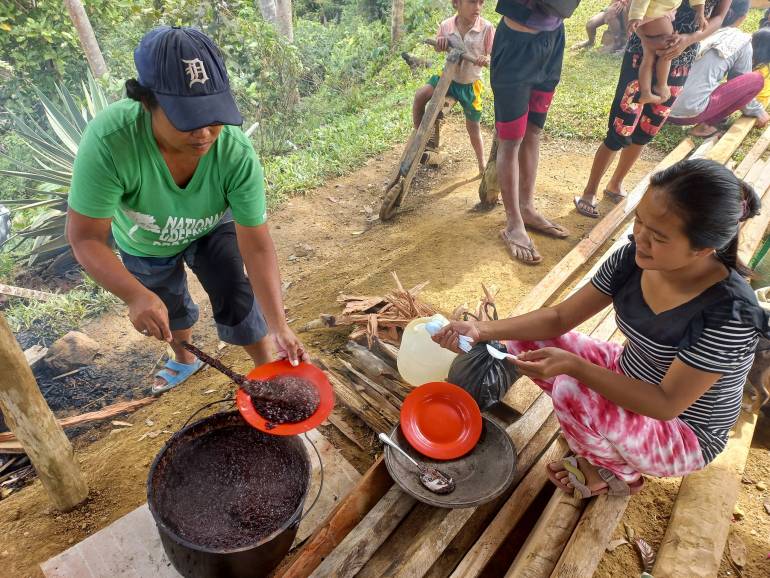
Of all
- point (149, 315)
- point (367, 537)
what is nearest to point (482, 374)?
point (367, 537)

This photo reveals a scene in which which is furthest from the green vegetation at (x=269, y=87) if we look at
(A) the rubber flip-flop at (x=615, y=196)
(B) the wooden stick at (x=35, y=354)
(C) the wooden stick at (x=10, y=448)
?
(C) the wooden stick at (x=10, y=448)

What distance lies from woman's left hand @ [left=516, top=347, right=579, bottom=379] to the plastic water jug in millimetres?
902

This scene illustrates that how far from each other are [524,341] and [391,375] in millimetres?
1016

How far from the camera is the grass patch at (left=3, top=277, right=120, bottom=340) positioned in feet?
14.1

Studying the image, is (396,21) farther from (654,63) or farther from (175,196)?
(175,196)

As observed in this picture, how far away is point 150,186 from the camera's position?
2.10m

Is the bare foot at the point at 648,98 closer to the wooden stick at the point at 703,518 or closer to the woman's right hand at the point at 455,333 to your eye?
the wooden stick at the point at 703,518

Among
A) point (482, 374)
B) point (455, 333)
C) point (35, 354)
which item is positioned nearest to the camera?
point (455, 333)

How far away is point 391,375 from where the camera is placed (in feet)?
10.6

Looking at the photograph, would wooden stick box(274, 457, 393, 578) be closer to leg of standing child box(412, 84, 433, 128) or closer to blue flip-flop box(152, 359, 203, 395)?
blue flip-flop box(152, 359, 203, 395)

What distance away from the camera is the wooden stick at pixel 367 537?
6.28 ft

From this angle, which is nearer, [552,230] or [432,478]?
[432,478]

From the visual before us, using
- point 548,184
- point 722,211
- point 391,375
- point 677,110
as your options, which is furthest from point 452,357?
point 677,110

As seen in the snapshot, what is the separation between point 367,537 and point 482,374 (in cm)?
104
